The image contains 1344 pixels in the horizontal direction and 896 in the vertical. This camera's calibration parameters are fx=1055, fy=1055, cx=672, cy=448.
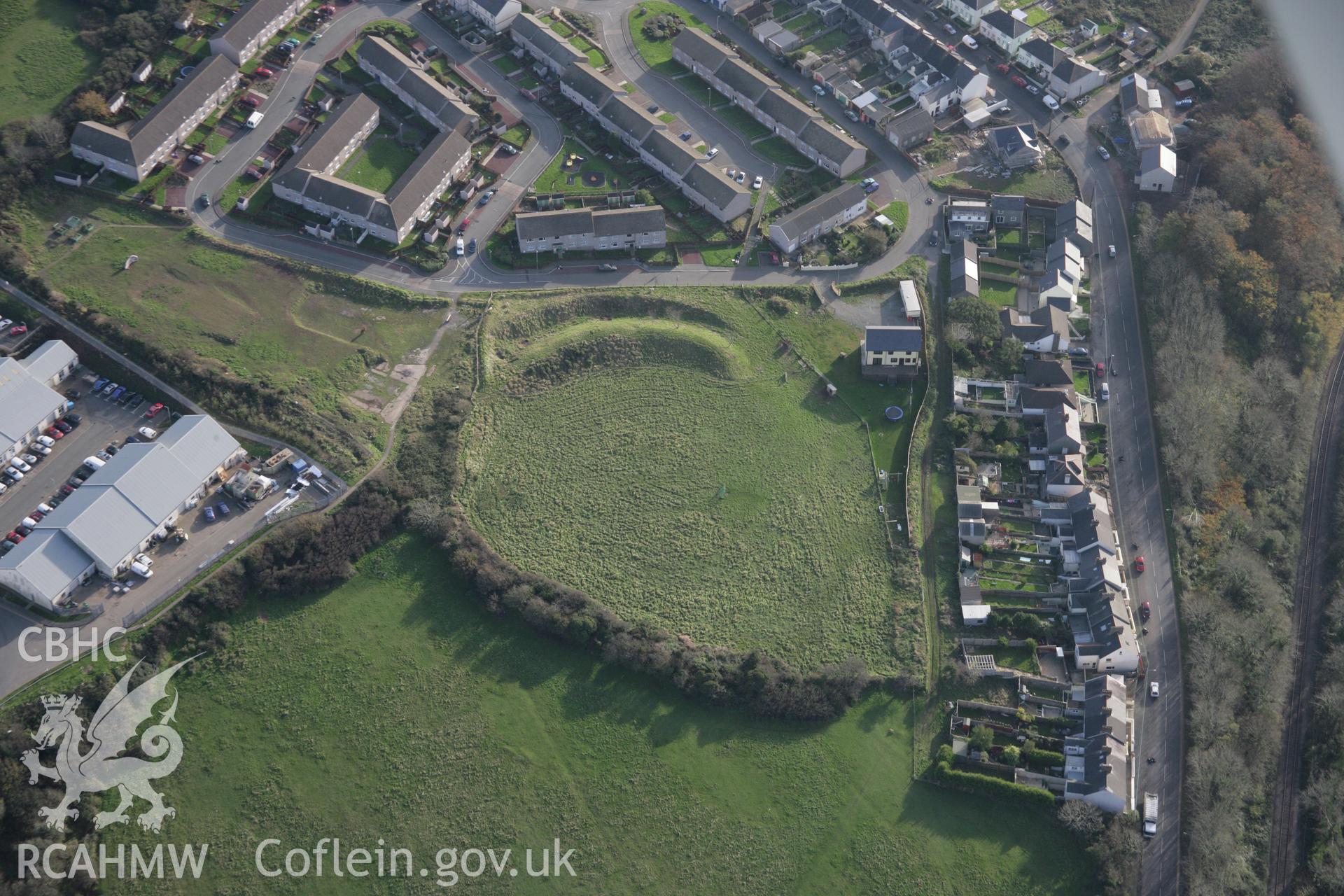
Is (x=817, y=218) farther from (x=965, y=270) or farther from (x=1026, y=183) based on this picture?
(x=1026, y=183)

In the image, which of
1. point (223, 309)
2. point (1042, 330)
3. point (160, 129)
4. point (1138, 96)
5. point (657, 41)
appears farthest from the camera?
point (657, 41)

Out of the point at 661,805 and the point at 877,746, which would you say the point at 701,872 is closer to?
the point at 661,805

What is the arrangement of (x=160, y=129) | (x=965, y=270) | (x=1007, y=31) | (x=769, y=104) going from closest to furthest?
(x=965, y=270) < (x=160, y=129) < (x=769, y=104) < (x=1007, y=31)

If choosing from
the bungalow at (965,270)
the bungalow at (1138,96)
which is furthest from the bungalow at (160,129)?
the bungalow at (1138,96)

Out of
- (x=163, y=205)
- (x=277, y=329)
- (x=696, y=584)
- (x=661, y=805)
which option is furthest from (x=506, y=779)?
(x=163, y=205)

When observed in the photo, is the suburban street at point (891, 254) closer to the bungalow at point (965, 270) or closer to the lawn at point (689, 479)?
the bungalow at point (965, 270)

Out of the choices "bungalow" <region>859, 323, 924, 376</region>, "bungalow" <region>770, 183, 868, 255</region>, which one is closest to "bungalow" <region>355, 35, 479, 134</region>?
"bungalow" <region>770, 183, 868, 255</region>

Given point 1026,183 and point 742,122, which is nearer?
point 1026,183

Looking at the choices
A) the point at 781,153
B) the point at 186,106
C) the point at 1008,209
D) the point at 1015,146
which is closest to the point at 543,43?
the point at 781,153
